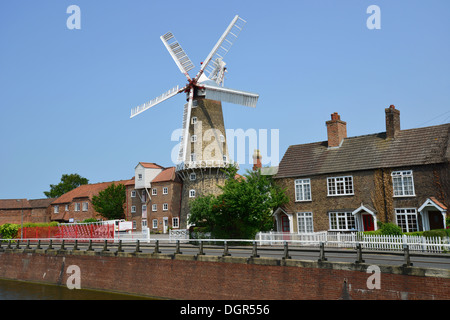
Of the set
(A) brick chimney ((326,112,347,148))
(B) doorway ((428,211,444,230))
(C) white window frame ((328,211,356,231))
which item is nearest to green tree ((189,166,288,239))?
(C) white window frame ((328,211,356,231))

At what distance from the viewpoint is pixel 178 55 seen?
52438 millimetres

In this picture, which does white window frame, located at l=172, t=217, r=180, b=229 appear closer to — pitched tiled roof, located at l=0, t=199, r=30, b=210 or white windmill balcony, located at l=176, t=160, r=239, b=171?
white windmill balcony, located at l=176, t=160, r=239, b=171

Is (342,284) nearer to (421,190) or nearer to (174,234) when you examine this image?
(421,190)

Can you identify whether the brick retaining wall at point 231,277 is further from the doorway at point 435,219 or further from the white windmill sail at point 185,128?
the white windmill sail at point 185,128

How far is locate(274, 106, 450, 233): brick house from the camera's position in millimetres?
28969

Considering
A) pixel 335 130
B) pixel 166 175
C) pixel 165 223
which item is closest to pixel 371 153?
pixel 335 130

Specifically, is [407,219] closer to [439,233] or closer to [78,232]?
[439,233]

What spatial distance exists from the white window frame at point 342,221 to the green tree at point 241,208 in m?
4.23

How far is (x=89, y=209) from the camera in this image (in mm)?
68188

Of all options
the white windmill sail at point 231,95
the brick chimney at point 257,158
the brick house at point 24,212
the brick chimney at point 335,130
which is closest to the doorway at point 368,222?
the brick chimney at point 335,130

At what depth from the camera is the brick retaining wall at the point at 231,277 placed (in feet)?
48.1

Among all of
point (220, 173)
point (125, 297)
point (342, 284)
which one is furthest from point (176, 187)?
point (342, 284)

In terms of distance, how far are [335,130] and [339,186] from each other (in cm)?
538

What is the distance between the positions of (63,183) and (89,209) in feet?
125
